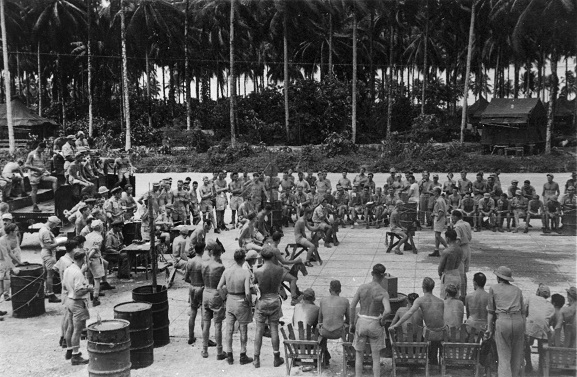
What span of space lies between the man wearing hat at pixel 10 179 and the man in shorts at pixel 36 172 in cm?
50

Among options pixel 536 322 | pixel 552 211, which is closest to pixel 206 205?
pixel 552 211

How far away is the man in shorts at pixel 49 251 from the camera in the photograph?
12.9m

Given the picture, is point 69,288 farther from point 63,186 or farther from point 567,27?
point 567,27

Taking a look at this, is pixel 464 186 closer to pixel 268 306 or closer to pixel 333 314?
pixel 268 306

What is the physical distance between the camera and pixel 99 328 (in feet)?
28.5

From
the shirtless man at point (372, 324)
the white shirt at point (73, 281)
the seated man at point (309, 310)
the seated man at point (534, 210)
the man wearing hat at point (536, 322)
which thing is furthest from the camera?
the seated man at point (534, 210)

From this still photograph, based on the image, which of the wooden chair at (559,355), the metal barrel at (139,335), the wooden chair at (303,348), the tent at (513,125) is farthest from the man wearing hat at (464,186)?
the tent at (513,125)

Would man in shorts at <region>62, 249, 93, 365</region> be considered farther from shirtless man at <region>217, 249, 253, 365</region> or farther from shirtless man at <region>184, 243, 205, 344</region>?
shirtless man at <region>217, 249, 253, 365</region>

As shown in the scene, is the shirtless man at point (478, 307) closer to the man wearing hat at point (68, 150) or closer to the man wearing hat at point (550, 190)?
the man wearing hat at point (550, 190)

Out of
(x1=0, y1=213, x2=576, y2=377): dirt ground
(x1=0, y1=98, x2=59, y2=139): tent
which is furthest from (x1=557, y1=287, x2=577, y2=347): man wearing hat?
(x1=0, y1=98, x2=59, y2=139): tent

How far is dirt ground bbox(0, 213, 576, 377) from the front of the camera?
31.1ft

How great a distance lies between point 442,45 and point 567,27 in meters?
29.5

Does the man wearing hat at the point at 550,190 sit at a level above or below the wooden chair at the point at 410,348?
above

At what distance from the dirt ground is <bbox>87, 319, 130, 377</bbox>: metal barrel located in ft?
2.83
